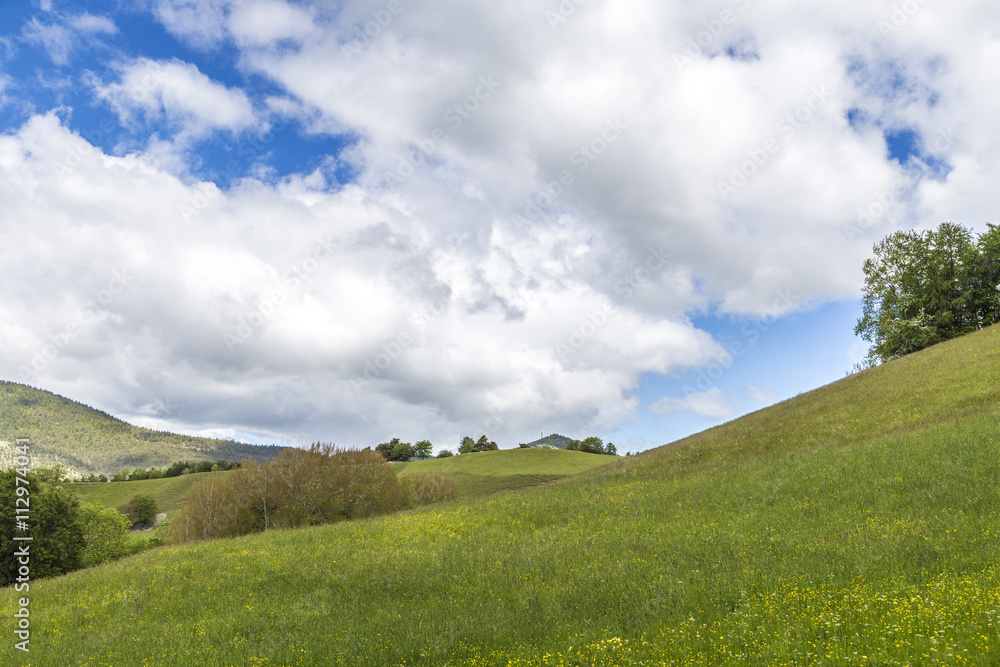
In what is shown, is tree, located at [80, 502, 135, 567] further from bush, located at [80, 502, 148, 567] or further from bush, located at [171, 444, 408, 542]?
bush, located at [171, 444, 408, 542]

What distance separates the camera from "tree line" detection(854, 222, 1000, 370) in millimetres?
52125

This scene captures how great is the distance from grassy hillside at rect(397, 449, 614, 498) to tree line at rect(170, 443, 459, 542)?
128 feet

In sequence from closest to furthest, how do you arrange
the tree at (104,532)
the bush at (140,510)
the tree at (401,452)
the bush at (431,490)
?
1. the tree at (104,532)
2. the bush at (431,490)
3. the bush at (140,510)
4. the tree at (401,452)

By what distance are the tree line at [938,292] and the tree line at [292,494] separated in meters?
57.4

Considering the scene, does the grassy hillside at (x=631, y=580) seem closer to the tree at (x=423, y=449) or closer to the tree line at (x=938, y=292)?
the tree line at (x=938, y=292)

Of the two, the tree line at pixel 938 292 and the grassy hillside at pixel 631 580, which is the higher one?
the tree line at pixel 938 292

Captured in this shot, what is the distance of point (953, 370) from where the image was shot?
31406 millimetres

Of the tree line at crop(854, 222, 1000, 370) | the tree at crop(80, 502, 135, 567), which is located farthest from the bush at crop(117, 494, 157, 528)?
the tree line at crop(854, 222, 1000, 370)

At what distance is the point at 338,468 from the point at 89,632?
41260mm

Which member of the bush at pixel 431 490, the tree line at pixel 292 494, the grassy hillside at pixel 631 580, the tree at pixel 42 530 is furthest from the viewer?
the bush at pixel 431 490

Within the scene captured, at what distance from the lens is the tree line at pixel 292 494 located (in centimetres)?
4738

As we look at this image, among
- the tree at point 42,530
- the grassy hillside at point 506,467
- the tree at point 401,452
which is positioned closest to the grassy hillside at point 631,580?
the tree at point 42,530

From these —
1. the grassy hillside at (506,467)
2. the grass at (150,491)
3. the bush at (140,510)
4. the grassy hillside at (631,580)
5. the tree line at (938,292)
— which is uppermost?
the tree line at (938,292)

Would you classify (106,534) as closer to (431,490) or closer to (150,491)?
(431,490)
